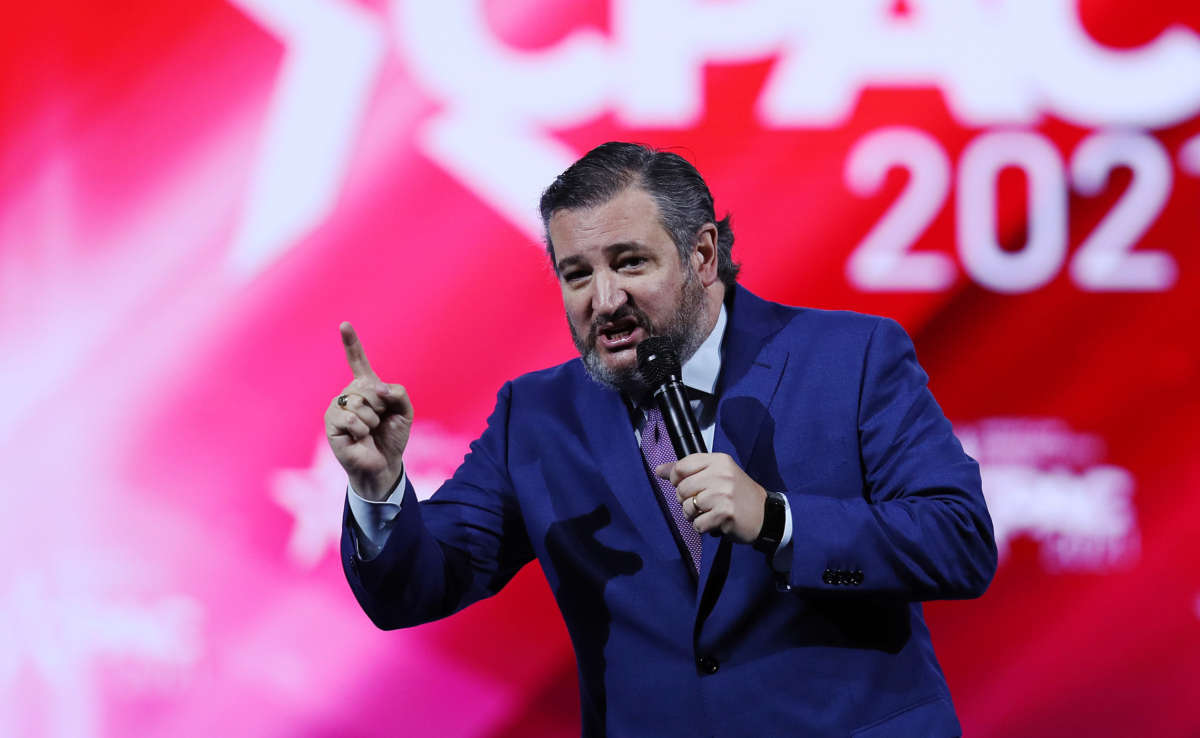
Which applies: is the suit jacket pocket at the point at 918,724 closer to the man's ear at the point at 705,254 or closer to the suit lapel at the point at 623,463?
the suit lapel at the point at 623,463

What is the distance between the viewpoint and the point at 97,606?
2641 mm

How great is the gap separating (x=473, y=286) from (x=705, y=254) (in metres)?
0.82

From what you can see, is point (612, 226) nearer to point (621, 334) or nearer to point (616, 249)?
point (616, 249)

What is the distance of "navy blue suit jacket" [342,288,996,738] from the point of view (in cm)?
157

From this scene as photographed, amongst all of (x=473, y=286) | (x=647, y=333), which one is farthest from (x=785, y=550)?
(x=473, y=286)

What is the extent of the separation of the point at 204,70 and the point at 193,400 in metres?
0.76

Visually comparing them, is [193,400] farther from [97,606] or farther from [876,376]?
[876,376]

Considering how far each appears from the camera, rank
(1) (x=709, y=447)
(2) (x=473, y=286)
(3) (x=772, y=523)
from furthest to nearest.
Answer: (2) (x=473, y=286), (1) (x=709, y=447), (3) (x=772, y=523)

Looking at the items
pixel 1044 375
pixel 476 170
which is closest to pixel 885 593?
pixel 1044 375

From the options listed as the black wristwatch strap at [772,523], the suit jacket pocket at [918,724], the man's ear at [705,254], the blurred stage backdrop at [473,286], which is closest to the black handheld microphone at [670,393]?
the black wristwatch strap at [772,523]

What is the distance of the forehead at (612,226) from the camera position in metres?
1.83

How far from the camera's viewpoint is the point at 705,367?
1903 millimetres

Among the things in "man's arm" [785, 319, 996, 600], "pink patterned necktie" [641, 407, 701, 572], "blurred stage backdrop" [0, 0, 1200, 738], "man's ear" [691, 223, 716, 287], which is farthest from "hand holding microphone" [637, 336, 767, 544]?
"blurred stage backdrop" [0, 0, 1200, 738]

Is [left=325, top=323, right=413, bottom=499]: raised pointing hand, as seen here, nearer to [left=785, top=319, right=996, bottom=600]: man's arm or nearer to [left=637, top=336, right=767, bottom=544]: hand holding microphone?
[left=637, top=336, right=767, bottom=544]: hand holding microphone
